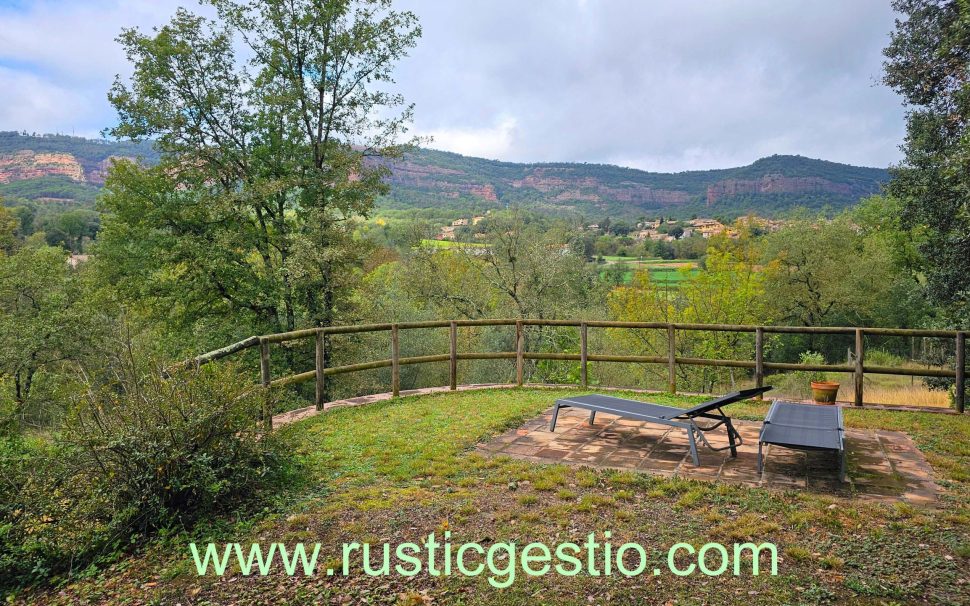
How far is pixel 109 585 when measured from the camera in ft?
8.91

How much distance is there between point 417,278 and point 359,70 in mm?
7063

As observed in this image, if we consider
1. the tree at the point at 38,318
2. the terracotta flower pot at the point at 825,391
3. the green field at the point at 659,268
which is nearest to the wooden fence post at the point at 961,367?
the terracotta flower pot at the point at 825,391

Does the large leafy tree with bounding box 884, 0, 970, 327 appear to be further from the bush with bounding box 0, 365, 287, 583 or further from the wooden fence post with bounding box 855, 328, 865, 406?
the bush with bounding box 0, 365, 287, 583

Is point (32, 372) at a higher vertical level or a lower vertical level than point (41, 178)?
lower

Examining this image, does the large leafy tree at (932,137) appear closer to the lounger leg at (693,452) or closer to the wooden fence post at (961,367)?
the wooden fence post at (961,367)

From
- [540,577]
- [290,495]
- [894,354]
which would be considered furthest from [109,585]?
[894,354]

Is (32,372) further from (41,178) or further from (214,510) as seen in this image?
(41,178)

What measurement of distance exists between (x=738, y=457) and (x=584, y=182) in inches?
1583

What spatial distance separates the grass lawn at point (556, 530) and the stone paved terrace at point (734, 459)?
196mm

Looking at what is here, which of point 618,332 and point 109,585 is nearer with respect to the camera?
point 109,585

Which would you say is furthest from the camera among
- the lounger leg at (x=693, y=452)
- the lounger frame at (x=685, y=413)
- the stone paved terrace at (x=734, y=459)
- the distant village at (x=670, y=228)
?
the distant village at (x=670, y=228)

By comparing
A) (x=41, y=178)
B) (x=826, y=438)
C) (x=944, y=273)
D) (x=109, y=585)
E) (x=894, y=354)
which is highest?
(x=41, y=178)

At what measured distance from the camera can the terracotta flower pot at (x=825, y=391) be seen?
663 cm

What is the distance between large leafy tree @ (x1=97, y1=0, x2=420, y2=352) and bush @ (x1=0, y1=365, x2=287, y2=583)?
31.8 feet
